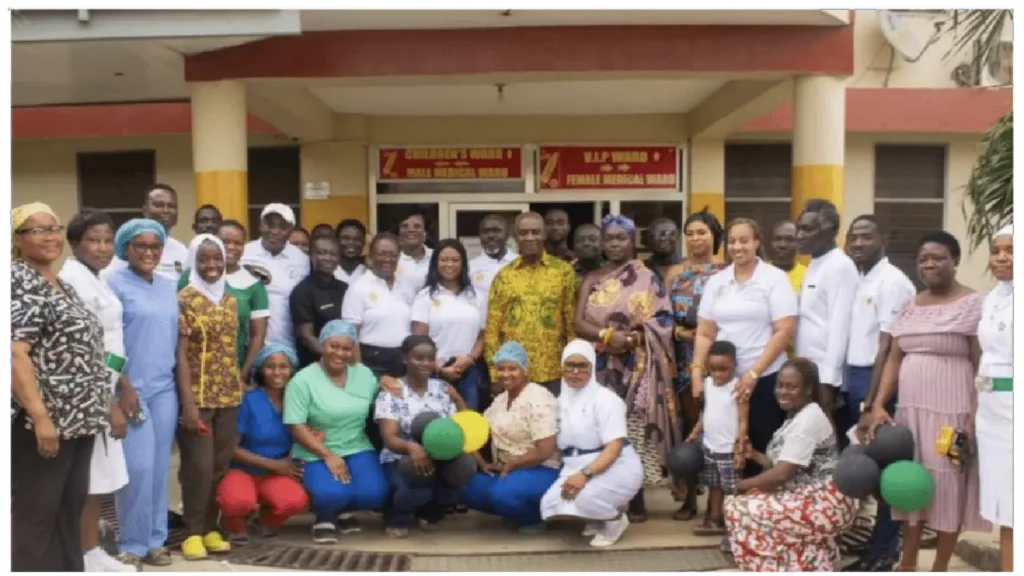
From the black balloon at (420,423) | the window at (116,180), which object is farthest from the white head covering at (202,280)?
→ the window at (116,180)

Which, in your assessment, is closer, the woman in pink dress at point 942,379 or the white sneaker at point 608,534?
the woman in pink dress at point 942,379

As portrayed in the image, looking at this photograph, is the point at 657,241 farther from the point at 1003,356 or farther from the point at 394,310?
the point at 1003,356

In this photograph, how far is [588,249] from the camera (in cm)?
590

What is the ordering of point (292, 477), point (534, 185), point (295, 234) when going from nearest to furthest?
point (292, 477) < point (295, 234) < point (534, 185)

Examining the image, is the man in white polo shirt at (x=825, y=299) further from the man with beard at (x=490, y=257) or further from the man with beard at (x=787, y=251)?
the man with beard at (x=490, y=257)

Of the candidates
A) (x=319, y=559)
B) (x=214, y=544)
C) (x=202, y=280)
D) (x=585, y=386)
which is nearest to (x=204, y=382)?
(x=202, y=280)

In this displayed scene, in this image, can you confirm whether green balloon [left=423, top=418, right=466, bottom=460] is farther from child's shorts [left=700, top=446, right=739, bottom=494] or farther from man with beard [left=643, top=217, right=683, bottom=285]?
man with beard [left=643, top=217, right=683, bottom=285]

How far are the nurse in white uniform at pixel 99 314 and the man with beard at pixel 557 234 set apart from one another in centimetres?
283

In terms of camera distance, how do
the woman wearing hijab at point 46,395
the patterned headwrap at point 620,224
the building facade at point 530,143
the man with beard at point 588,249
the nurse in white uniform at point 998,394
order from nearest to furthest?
the woman wearing hijab at point 46,395, the nurse in white uniform at point 998,394, the patterned headwrap at point 620,224, the man with beard at point 588,249, the building facade at point 530,143

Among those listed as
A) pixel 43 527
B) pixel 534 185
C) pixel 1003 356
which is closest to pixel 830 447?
pixel 1003 356

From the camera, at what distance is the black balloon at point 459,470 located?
17.4 ft

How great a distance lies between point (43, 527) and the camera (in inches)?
155

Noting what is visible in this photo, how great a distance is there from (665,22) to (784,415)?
358cm

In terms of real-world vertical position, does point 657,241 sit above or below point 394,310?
above
